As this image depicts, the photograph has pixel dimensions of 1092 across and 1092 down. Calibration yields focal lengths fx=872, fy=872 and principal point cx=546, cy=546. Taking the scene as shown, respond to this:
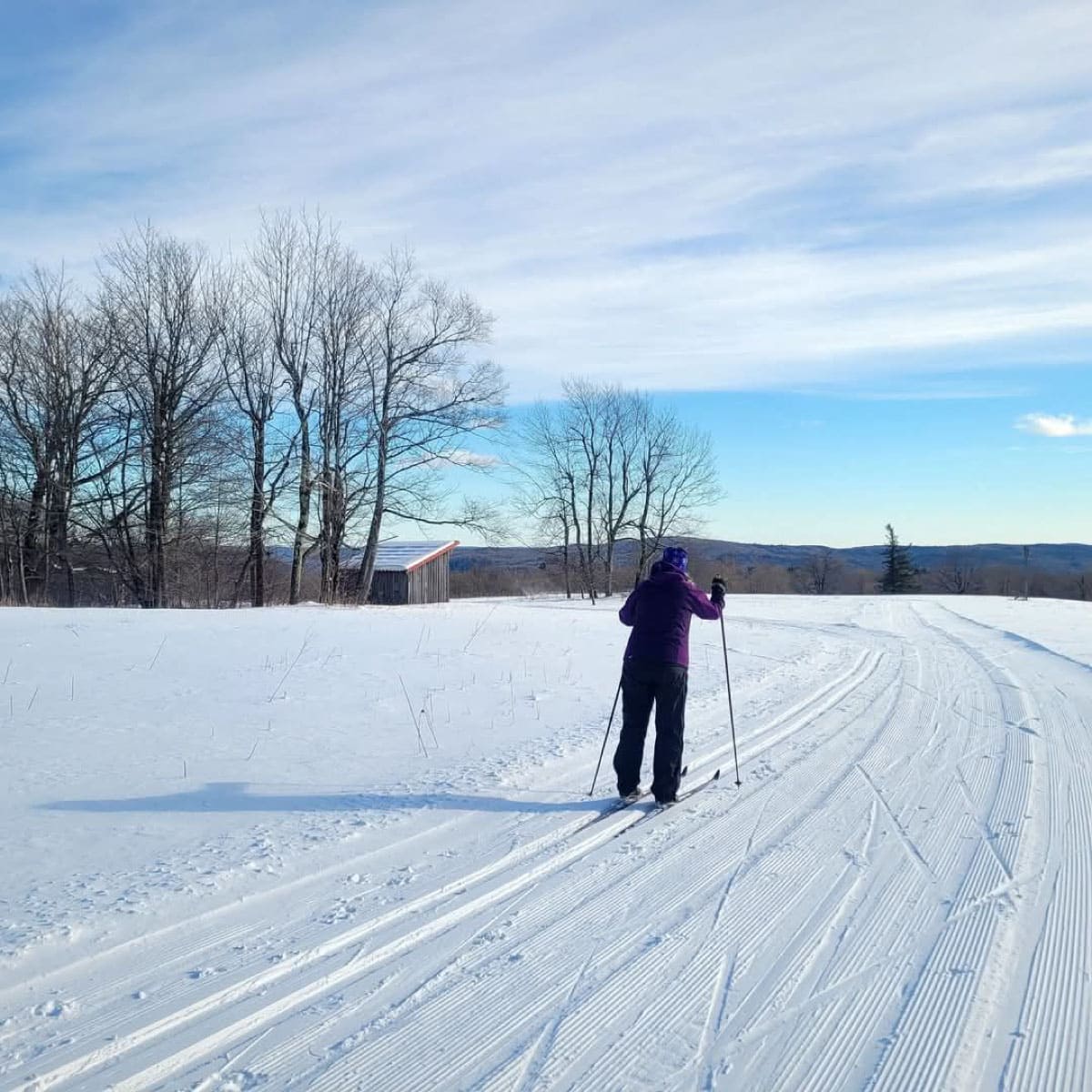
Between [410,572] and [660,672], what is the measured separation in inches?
1194

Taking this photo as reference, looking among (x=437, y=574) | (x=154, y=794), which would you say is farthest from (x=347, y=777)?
(x=437, y=574)

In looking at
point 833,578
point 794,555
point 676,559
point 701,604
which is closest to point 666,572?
point 676,559

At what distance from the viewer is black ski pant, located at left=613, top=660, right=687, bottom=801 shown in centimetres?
663

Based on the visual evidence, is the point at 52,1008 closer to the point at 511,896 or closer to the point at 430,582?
the point at 511,896

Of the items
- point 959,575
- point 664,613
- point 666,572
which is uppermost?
point 959,575

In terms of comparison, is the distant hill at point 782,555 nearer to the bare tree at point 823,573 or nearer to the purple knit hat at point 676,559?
the bare tree at point 823,573

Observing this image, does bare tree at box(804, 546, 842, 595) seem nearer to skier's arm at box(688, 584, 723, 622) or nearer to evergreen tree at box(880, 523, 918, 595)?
evergreen tree at box(880, 523, 918, 595)

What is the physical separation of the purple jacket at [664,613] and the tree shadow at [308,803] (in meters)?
1.25

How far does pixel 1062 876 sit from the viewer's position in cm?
502

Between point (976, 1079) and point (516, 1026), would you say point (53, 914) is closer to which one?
point (516, 1026)

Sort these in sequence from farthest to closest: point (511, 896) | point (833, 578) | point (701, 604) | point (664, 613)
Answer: point (833, 578) → point (701, 604) → point (664, 613) → point (511, 896)

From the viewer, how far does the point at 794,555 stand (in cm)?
14312

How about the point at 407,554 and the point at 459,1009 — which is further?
the point at 407,554

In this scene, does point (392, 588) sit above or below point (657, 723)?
above
